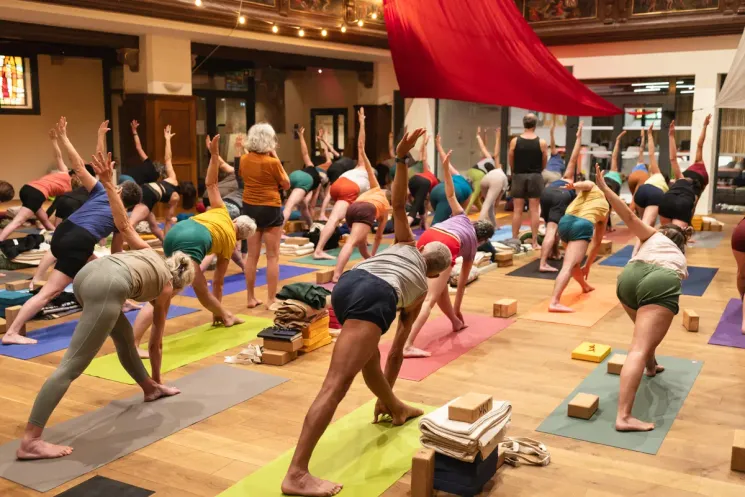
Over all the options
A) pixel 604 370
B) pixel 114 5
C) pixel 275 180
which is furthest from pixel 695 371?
pixel 114 5

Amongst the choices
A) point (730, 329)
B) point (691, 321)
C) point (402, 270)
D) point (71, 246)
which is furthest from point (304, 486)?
point (730, 329)

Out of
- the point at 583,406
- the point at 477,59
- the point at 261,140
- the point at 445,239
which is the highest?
the point at 477,59

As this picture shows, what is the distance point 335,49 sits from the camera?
13.0 metres

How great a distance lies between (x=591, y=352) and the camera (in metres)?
4.93

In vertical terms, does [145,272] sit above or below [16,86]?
below

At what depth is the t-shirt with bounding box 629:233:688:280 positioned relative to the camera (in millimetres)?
3904

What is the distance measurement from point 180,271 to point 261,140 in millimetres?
2284

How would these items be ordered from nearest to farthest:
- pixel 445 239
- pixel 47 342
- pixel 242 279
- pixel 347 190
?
pixel 445 239 → pixel 47 342 → pixel 242 279 → pixel 347 190

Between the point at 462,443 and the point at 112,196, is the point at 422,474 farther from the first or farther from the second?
the point at 112,196

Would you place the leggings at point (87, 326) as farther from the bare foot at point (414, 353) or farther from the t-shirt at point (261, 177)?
the t-shirt at point (261, 177)

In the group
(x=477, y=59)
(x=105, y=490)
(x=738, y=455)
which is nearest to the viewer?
(x=477, y=59)

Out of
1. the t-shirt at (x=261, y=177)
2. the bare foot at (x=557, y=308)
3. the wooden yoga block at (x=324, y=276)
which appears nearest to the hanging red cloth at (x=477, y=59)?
the t-shirt at (x=261, y=177)

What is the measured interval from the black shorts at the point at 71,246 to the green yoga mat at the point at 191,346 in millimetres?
686

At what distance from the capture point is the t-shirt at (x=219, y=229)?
5215mm
